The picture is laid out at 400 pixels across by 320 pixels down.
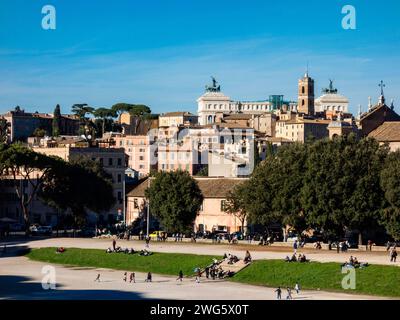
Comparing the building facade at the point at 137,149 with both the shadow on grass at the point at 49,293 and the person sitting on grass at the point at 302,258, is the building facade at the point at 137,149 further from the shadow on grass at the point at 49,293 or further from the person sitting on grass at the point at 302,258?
the shadow on grass at the point at 49,293

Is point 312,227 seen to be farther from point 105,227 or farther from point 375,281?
point 105,227

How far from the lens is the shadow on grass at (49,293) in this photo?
55438mm

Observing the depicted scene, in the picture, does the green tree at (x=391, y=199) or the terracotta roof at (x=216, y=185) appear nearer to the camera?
the green tree at (x=391, y=199)

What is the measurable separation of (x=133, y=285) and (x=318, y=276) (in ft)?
37.8

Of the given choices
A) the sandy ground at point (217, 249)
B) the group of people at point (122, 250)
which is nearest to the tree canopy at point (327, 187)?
the sandy ground at point (217, 249)

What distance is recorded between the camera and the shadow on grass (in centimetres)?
5544

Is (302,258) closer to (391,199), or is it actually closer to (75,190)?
(391,199)

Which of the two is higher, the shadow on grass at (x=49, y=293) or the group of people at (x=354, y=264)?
the group of people at (x=354, y=264)

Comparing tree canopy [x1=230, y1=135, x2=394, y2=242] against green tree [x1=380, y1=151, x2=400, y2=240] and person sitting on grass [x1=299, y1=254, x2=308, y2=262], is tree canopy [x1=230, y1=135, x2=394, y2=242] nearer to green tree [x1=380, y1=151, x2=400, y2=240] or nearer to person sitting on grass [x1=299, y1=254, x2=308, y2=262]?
green tree [x1=380, y1=151, x2=400, y2=240]

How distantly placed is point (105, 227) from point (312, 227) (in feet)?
119

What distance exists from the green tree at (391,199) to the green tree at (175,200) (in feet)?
68.2

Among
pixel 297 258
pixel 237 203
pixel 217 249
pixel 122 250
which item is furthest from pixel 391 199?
pixel 122 250

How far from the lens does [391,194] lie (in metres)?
68.7
